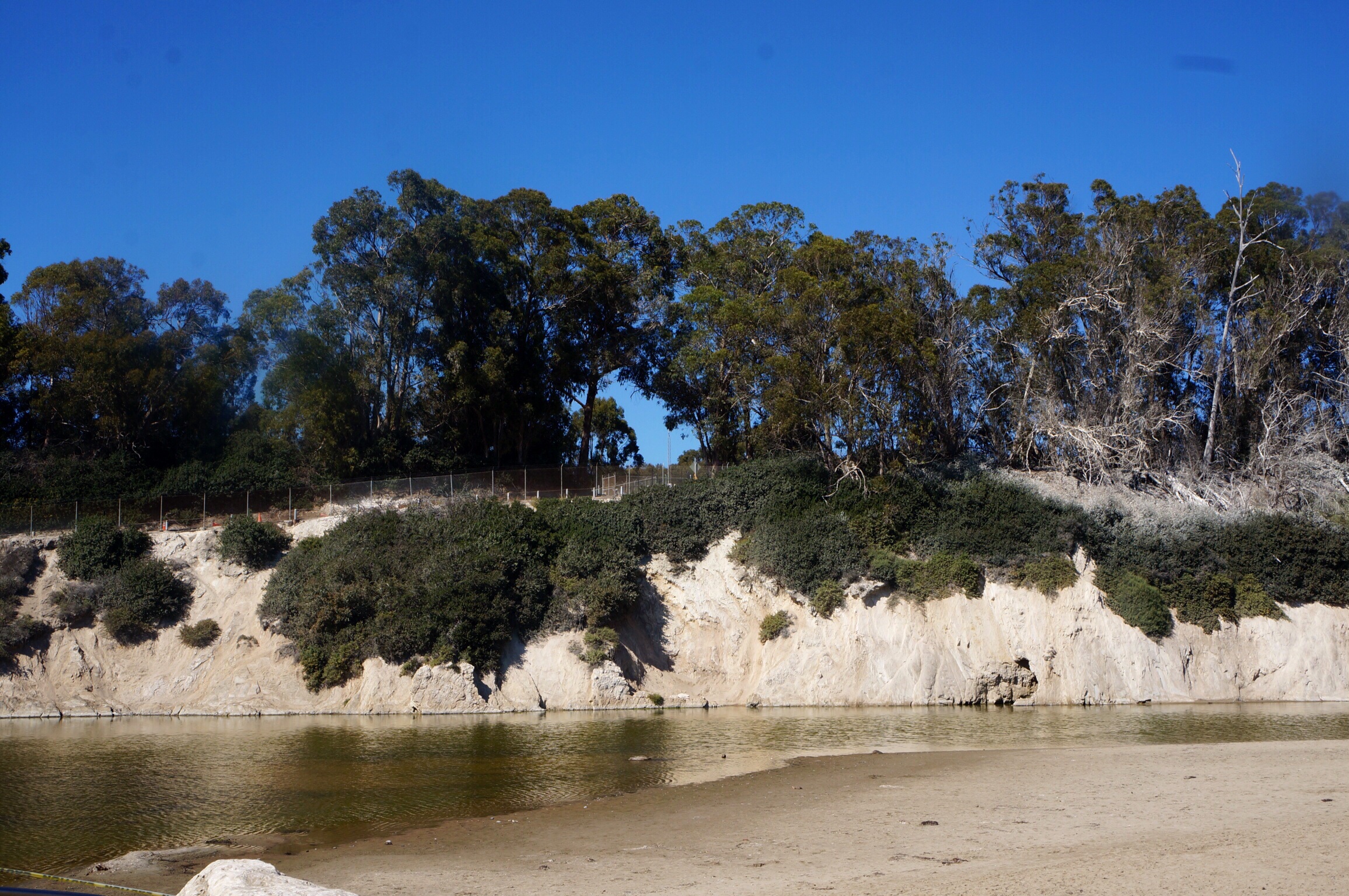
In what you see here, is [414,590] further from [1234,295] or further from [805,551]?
[1234,295]

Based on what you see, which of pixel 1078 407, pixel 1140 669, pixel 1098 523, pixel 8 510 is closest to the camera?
pixel 1140 669

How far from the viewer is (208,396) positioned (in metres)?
48.5

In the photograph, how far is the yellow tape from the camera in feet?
42.3

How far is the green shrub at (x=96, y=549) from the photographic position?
38.2m

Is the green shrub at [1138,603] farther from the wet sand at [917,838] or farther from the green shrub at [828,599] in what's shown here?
the wet sand at [917,838]

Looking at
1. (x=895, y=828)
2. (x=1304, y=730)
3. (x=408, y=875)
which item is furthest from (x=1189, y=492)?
(x=408, y=875)

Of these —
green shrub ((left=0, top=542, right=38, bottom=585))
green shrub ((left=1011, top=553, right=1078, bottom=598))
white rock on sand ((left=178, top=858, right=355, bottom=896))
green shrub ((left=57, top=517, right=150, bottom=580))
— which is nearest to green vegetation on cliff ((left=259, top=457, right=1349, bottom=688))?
green shrub ((left=1011, top=553, right=1078, bottom=598))

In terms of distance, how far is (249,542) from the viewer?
39031 millimetres

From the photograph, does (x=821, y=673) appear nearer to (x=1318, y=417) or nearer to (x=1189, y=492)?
(x=1189, y=492)

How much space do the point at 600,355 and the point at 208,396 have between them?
63.2ft

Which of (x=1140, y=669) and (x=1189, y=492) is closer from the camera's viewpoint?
(x=1140, y=669)

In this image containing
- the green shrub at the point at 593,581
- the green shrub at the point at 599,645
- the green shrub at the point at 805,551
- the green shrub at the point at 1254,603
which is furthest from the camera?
the green shrub at the point at 805,551

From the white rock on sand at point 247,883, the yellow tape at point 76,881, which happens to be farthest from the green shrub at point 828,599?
the white rock on sand at point 247,883

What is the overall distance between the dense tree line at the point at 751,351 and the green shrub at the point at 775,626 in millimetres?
7393
